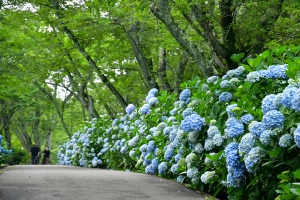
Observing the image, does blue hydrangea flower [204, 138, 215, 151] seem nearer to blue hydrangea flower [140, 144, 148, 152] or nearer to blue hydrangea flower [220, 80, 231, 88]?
blue hydrangea flower [220, 80, 231, 88]

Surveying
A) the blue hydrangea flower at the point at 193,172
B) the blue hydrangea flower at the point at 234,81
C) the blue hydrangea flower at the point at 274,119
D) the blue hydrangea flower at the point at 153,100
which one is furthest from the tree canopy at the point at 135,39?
the blue hydrangea flower at the point at 274,119

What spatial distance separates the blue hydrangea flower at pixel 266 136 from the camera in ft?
12.5

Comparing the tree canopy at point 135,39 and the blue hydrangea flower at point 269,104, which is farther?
the tree canopy at point 135,39

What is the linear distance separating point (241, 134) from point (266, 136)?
65 cm

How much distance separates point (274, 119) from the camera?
3.71m

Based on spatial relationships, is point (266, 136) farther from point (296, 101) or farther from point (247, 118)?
point (247, 118)

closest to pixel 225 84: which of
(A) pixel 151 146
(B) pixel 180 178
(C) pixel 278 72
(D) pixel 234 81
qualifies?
(D) pixel 234 81

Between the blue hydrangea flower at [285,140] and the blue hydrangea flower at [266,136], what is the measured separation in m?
0.14

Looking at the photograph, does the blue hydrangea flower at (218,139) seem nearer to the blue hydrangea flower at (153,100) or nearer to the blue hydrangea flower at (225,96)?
the blue hydrangea flower at (225,96)

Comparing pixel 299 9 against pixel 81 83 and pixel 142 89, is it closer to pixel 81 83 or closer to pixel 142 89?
pixel 142 89

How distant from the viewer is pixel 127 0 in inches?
439

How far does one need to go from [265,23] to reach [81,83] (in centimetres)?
1247

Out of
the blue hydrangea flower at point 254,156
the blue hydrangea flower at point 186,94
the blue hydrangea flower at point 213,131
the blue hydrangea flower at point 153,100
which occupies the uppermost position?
the blue hydrangea flower at point 153,100

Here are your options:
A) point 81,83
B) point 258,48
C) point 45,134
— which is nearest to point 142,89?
point 81,83
